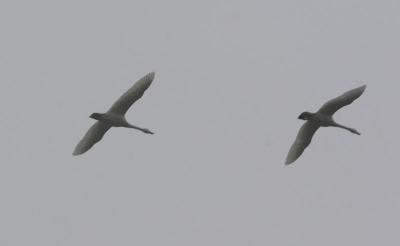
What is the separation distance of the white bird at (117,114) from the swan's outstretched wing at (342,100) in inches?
260

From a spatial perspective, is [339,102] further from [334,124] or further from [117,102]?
[117,102]

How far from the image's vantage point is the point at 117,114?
3452 inches

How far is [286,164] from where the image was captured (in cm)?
8812

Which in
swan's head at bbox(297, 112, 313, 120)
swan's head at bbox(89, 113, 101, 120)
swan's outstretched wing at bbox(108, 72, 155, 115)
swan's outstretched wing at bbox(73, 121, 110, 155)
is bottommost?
swan's outstretched wing at bbox(73, 121, 110, 155)

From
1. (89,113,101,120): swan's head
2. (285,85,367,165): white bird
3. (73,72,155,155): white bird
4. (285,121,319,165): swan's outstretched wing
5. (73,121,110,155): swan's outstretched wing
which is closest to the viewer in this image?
(89,113,101,120): swan's head

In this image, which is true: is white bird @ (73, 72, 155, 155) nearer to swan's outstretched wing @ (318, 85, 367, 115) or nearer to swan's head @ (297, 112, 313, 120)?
swan's head @ (297, 112, 313, 120)

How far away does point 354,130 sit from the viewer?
89.9 m

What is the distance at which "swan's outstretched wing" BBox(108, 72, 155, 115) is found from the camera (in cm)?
8744

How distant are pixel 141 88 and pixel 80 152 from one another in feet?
11.0

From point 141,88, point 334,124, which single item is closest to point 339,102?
point 334,124

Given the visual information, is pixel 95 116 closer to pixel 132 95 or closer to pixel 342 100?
pixel 132 95

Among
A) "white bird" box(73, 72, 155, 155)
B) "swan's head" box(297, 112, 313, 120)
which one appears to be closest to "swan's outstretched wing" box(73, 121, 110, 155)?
"white bird" box(73, 72, 155, 155)

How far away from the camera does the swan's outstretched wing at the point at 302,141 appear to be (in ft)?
290

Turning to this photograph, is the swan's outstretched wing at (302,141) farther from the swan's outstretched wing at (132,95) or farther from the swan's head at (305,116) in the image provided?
the swan's outstretched wing at (132,95)
